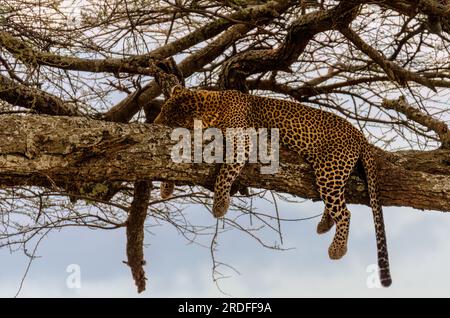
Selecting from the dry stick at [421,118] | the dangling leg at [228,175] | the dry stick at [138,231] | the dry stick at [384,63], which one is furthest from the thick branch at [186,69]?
the dangling leg at [228,175]

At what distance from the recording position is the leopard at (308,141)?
5984 mm

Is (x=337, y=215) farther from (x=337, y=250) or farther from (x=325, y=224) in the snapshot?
(x=325, y=224)

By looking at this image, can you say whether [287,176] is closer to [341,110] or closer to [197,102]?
[197,102]

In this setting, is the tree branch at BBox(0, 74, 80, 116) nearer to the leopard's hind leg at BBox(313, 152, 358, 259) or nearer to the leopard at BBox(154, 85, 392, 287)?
the leopard at BBox(154, 85, 392, 287)

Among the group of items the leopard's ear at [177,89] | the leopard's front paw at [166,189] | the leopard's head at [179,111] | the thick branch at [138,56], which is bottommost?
the leopard's front paw at [166,189]

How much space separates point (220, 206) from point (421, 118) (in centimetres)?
237

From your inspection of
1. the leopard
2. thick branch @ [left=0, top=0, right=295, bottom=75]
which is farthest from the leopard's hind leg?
thick branch @ [left=0, top=0, right=295, bottom=75]

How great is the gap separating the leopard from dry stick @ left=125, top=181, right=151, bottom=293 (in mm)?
569

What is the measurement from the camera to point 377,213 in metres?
6.09

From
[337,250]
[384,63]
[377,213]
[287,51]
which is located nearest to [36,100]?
[287,51]

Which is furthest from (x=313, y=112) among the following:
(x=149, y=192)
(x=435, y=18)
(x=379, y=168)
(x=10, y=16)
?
(x=10, y=16)

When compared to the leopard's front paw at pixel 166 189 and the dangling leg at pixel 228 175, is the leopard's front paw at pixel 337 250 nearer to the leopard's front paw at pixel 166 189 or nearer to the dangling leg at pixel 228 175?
the dangling leg at pixel 228 175

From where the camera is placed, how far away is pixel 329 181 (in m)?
5.94

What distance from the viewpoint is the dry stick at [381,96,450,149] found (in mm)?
6852
